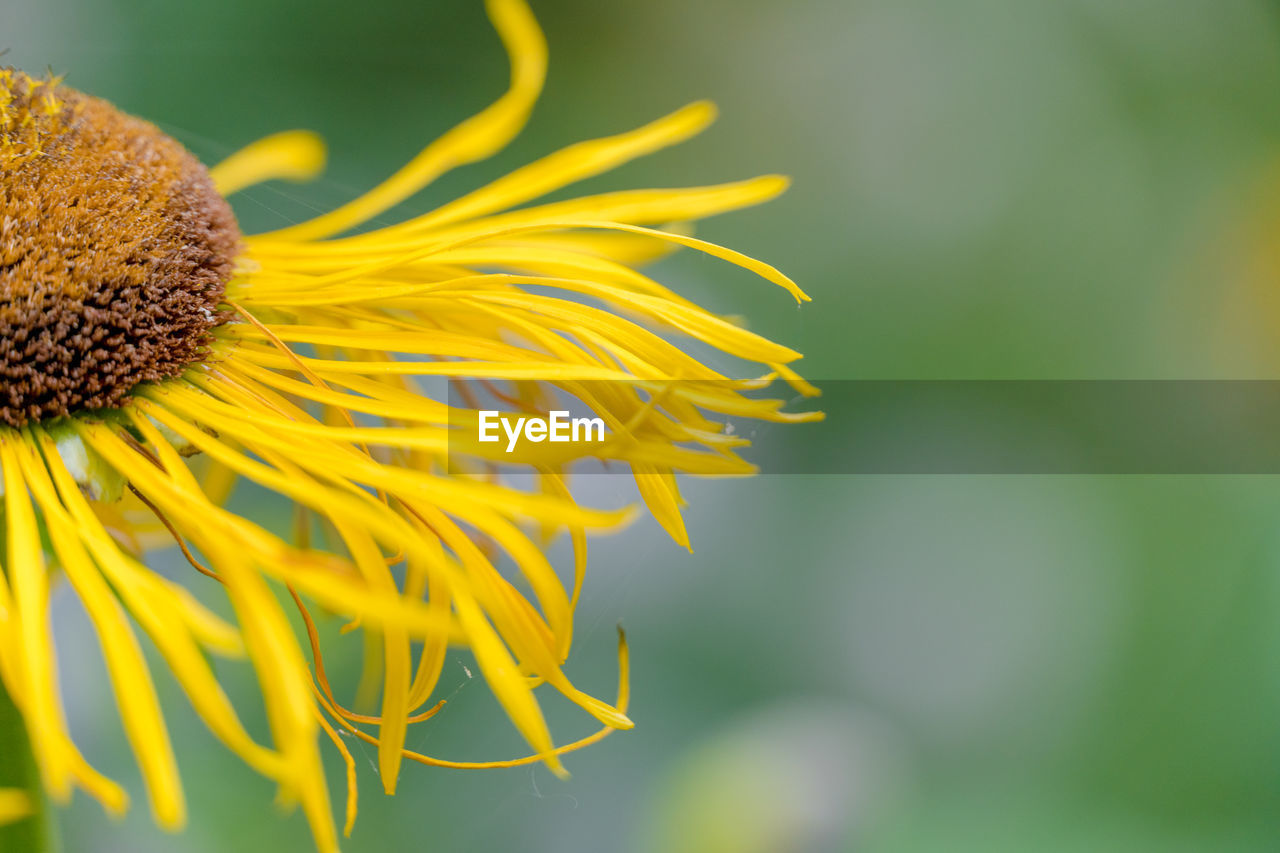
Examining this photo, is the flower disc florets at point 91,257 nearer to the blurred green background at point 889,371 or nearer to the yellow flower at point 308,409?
the yellow flower at point 308,409

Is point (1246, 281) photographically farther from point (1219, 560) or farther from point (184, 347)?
point (184, 347)

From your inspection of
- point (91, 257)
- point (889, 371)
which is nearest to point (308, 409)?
point (91, 257)

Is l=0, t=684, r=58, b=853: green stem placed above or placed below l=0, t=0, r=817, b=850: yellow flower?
below

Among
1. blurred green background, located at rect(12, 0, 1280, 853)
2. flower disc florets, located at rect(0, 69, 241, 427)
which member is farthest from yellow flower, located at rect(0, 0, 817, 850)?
blurred green background, located at rect(12, 0, 1280, 853)

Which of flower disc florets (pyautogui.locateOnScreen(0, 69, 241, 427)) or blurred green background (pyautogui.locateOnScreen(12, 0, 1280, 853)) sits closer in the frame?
flower disc florets (pyautogui.locateOnScreen(0, 69, 241, 427))

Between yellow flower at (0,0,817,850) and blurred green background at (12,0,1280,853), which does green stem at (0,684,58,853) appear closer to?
yellow flower at (0,0,817,850)

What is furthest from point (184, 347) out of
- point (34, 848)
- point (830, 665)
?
point (830, 665)
